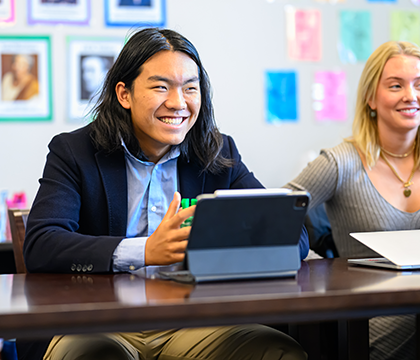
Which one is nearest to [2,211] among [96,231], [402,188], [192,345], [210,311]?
[96,231]

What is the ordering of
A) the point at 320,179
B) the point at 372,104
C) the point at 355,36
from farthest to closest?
the point at 355,36 → the point at 372,104 → the point at 320,179

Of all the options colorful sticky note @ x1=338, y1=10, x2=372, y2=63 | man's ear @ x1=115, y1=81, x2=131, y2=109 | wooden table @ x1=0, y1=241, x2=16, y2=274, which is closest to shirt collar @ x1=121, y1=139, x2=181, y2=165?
man's ear @ x1=115, y1=81, x2=131, y2=109

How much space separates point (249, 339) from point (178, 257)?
0.84 ft

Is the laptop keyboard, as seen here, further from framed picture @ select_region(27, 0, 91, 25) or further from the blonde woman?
framed picture @ select_region(27, 0, 91, 25)

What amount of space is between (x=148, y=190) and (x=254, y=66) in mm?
1585

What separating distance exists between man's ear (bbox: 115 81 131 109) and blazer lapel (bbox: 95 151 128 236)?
0.18 metres

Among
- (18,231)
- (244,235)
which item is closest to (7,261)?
(18,231)

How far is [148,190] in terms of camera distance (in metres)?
1.44

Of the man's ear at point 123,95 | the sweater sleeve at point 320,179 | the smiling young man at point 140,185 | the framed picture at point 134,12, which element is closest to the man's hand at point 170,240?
the smiling young man at point 140,185

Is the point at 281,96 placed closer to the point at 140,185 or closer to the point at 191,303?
the point at 140,185

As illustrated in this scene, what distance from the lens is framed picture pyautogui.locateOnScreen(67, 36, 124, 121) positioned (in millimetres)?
2600

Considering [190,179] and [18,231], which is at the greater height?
[190,179]

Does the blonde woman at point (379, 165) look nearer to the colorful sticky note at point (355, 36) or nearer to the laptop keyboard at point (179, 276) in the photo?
the laptop keyboard at point (179, 276)

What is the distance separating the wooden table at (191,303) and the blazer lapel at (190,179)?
523 mm
